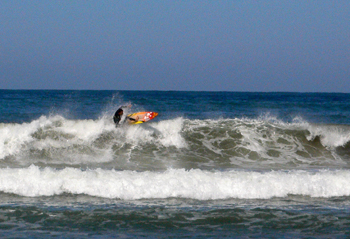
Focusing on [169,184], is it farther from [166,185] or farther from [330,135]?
[330,135]

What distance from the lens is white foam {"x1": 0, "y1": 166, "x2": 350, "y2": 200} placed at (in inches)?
337

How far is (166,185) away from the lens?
8758 millimetres

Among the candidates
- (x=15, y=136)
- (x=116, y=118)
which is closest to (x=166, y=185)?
(x=116, y=118)

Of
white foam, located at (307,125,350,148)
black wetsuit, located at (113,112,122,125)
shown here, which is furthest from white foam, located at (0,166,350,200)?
white foam, located at (307,125,350,148)

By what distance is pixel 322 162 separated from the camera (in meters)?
13.4

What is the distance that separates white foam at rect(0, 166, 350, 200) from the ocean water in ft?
0.07

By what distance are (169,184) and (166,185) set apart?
0.23 ft

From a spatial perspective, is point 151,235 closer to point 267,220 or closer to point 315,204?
point 267,220

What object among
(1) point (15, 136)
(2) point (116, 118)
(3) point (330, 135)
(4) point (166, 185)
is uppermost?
(2) point (116, 118)

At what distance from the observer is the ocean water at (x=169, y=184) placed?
6.70 metres

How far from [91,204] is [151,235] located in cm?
197

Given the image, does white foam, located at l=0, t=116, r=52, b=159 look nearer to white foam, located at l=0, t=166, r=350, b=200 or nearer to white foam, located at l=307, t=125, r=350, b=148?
white foam, located at l=0, t=166, r=350, b=200

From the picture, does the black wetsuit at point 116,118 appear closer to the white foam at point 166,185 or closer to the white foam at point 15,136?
the white foam at point 15,136

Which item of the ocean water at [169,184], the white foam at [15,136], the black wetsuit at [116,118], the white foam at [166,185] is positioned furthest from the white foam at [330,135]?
the white foam at [15,136]
